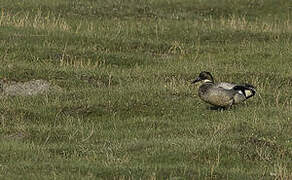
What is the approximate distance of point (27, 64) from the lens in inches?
834

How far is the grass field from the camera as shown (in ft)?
40.5

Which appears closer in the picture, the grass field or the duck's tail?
the grass field

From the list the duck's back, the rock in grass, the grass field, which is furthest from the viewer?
the rock in grass

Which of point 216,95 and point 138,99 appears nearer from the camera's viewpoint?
point 216,95

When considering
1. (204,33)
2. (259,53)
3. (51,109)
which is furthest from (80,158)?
(204,33)

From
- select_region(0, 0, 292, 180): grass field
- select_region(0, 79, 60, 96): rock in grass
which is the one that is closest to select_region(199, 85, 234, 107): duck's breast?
select_region(0, 0, 292, 180): grass field

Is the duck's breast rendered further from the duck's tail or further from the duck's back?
the duck's tail

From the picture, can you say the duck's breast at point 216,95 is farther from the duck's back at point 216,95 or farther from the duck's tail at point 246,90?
the duck's tail at point 246,90

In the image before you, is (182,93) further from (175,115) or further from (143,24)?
(143,24)

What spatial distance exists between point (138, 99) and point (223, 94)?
228 cm

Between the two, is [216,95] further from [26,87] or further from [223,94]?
[26,87]

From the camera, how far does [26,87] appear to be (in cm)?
1952

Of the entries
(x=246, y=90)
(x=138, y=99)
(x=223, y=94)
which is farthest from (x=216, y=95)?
(x=138, y=99)

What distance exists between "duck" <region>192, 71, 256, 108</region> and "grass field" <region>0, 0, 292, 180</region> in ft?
0.82
